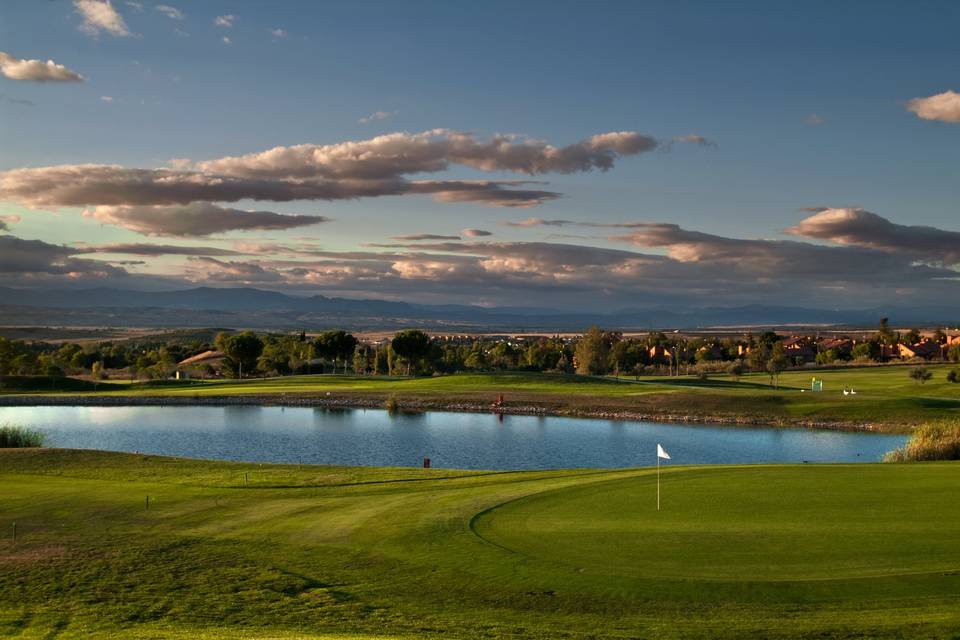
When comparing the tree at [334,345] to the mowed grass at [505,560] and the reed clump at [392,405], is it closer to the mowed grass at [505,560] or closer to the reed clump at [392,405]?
the reed clump at [392,405]

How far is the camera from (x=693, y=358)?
135 m

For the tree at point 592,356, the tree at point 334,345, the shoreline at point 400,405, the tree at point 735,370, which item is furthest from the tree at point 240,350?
the tree at point 735,370

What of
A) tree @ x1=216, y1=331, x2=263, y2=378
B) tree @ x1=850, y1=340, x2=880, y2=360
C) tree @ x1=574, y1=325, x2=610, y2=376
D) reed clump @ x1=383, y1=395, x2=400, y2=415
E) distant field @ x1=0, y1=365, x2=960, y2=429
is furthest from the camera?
tree @ x1=850, y1=340, x2=880, y2=360

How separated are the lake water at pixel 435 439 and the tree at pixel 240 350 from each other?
42.8m

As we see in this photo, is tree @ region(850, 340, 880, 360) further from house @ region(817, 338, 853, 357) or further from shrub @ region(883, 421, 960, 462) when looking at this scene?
shrub @ region(883, 421, 960, 462)

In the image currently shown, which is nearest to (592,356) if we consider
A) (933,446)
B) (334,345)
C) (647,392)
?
(334,345)

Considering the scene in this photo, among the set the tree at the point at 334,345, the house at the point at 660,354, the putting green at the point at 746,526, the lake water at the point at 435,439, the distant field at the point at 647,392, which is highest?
the tree at the point at 334,345

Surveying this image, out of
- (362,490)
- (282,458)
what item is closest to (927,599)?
(362,490)

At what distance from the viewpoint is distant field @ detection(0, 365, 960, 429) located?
64.9m

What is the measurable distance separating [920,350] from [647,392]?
7907 cm

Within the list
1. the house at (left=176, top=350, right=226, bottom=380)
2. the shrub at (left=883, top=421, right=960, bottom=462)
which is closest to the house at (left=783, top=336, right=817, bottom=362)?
the house at (left=176, top=350, right=226, bottom=380)

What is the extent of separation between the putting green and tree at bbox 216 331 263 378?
4120 inches

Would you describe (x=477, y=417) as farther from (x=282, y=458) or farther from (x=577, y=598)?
(x=577, y=598)

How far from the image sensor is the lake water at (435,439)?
4612 cm
